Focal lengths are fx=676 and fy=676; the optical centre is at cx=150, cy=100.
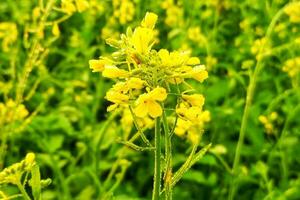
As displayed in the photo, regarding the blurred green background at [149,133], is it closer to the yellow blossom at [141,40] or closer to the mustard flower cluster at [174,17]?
the mustard flower cluster at [174,17]

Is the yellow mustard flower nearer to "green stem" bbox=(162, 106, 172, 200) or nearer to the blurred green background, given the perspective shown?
"green stem" bbox=(162, 106, 172, 200)

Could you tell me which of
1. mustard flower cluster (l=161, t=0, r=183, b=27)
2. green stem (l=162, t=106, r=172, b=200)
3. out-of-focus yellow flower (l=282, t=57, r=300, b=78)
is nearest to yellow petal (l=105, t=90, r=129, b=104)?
green stem (l=162, t=106, r=172, b=200)

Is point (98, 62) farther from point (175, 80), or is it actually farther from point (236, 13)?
point (236, 13)

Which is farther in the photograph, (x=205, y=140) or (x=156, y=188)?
(x=205, y=140)

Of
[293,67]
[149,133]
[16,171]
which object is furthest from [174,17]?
[16,171]

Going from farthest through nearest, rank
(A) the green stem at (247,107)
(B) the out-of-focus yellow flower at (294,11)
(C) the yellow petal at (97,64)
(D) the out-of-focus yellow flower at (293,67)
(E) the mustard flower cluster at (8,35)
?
1. (E) the mustard flower cluster at (8,35)
2. (D) the out-of-focus yellow flower at (293,67)
3. (B) the out-of-focus yellow flower at (294,11)
4. (A) the green stem at (247,107)
5. (C) the yellow petal at (97,64)

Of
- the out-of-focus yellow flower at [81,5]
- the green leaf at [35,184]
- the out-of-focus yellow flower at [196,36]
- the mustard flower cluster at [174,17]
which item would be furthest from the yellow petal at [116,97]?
the mustard flower cluster at [174,17]

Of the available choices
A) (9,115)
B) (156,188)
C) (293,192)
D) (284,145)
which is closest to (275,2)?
(284,145)

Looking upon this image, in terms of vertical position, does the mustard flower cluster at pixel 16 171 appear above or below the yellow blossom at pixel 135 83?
below
